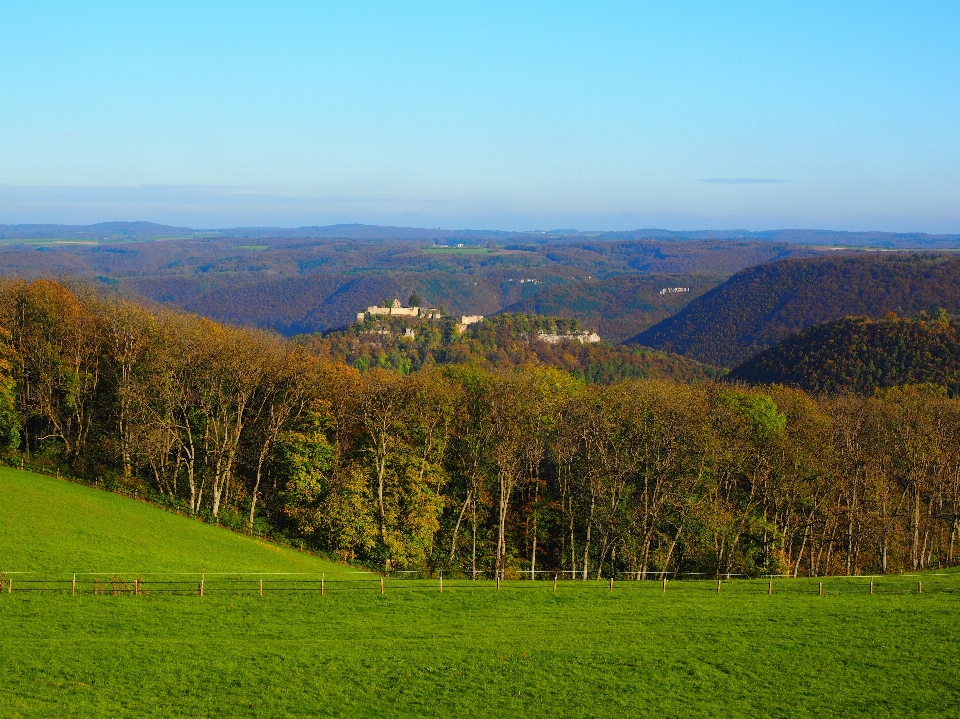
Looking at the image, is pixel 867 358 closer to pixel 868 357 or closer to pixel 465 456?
pixel 868 357

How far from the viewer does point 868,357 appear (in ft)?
390

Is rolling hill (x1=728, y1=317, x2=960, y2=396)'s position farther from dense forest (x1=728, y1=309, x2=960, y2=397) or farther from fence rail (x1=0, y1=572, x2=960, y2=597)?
fence rail (x1=0, y1=572, x2=960, y2=597)

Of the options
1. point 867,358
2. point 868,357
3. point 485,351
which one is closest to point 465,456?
point 867,358

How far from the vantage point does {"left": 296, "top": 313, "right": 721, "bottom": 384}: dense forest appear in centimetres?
16212

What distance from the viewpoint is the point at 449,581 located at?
4291 centimetres

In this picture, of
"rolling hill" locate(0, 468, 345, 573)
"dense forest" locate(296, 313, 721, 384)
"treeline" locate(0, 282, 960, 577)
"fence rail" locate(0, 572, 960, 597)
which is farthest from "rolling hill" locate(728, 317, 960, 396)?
"rolling hill" locate(0, 468, 345, 573)

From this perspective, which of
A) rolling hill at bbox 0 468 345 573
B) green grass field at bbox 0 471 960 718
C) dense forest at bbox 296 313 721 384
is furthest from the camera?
dense forest at bbox 296 313 721 384

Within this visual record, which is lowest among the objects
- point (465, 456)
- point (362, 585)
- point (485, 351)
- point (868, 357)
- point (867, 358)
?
point (485, 351)

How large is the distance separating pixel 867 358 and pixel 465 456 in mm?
78096

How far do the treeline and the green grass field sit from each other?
12.1 metres

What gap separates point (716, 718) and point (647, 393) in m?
34.6

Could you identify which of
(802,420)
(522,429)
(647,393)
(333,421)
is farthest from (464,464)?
(802,420)

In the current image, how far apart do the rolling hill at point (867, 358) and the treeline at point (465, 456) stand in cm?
4620

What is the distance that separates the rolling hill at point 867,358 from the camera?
112m
